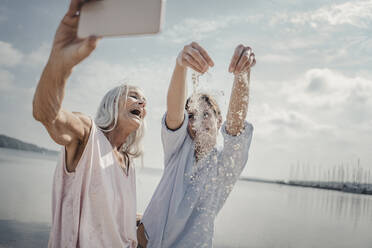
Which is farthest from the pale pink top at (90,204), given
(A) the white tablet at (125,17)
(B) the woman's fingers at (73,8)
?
(A) the white tablet at (125,17)

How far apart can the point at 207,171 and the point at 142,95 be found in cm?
95

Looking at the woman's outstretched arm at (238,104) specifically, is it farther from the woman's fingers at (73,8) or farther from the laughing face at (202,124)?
the woman's fingers at (73,8)

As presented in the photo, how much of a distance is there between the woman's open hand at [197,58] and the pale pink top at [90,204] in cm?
83

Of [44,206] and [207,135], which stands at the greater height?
[207,135]

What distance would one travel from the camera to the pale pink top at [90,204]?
2155 millimetres

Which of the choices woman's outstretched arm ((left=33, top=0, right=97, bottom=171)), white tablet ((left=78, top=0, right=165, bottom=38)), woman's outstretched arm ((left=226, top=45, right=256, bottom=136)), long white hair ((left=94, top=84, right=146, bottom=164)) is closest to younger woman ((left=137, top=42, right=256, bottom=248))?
woman's outstretched arm ((left=226, top=45, right=256, bottom=136))

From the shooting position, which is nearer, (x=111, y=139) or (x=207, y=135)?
(x=111, y=139)

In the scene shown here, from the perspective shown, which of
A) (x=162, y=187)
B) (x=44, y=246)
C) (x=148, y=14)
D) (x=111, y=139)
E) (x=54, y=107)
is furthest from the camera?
(x=44, y=246)

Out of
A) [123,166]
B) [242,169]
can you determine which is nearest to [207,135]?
[242,169]

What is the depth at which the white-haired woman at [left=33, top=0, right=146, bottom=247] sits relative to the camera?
1.37 metres

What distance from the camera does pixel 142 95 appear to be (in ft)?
9.88

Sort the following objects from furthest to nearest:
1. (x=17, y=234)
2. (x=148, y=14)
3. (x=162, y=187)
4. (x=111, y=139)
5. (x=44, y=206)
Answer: (x=44, y=206)
(x=17, y=234)
(x=162, y=187)
(x=111, y=139)
(x=148, y=14)

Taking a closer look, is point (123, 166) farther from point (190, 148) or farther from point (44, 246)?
point (44, 246)

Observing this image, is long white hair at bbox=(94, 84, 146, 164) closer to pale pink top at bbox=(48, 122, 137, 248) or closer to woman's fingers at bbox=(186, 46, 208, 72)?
pale pink top at bbox=(48, 122, 137, 248)
